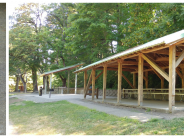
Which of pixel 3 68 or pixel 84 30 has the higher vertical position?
pixel 84 30

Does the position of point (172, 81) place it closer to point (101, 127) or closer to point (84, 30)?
point (101, 127)

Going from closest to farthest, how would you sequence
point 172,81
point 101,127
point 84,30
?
point 101,127 → point 172,81 → point 84,30

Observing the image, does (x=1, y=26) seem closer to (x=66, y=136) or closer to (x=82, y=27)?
(x=66, y=136)

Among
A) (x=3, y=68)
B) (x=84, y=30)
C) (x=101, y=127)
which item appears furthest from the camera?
(x=84, y=30)

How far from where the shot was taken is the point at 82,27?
797 inches

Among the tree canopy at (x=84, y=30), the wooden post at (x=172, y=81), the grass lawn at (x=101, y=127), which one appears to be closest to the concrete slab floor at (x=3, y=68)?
the grass lawn at (x=101, y=127)

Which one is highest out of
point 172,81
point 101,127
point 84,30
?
point 84,30

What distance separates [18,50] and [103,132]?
2352 centimetres

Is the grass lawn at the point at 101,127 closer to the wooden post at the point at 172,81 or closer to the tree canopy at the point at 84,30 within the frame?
the wooden post at the point at 172,81

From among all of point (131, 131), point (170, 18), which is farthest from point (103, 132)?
point (170, 18)

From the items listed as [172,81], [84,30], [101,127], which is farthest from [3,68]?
[84,30]

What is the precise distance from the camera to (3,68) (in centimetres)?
316

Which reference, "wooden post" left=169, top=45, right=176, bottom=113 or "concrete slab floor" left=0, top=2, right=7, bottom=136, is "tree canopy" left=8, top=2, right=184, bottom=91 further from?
"concrete slab floor" left=0, top=2, right=7, bottom=136

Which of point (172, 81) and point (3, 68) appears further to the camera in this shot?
point (172, 81)
